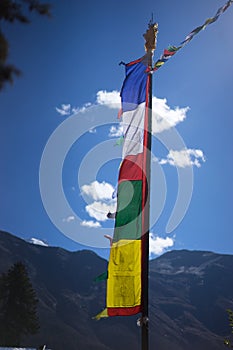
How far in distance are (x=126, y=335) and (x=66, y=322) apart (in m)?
21.8

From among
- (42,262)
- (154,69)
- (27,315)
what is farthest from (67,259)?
(154,69)

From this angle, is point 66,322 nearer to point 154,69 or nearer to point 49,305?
point 49,305

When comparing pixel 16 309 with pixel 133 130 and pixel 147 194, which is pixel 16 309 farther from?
pixel 147 194

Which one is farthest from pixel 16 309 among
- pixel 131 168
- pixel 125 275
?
pixel 125 275

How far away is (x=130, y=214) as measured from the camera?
10.6 metres

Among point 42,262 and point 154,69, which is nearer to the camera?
point 154,69

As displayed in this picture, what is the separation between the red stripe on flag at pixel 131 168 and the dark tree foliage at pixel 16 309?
177 feet

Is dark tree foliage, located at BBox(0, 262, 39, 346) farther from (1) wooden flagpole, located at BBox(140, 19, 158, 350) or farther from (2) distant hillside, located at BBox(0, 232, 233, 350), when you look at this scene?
(2) distant hillside, located at BBox(0, 232, 233, 350)

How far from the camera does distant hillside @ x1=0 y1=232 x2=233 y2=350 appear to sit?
5167 inches

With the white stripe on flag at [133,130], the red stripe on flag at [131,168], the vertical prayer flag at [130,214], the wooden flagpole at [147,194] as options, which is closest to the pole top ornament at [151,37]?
the wooden flagpole at [147,194]

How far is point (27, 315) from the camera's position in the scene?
60250 millimetres

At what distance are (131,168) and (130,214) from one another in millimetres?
1430

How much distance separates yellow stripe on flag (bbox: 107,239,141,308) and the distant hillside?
11354 cm

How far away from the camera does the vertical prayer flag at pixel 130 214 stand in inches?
394
